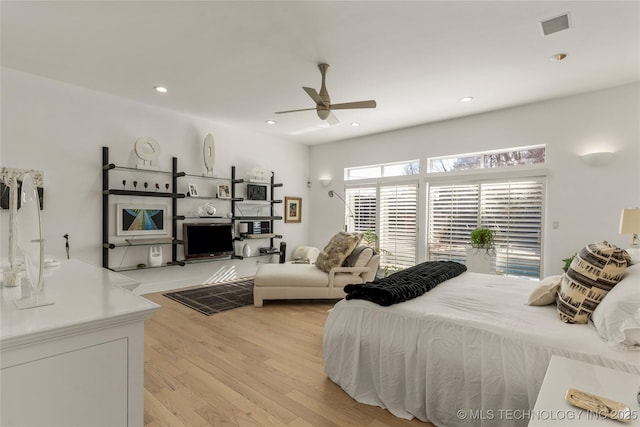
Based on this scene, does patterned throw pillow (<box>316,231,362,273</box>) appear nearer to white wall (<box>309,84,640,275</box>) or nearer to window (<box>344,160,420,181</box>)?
window (<box>344,160,420,181</box>)

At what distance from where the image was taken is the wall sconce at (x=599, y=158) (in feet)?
12.4

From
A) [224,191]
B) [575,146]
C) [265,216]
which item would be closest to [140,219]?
[224,191]

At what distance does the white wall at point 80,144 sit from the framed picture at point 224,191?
0.27 m

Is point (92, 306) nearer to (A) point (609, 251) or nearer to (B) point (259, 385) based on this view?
(B) point (259, 385)

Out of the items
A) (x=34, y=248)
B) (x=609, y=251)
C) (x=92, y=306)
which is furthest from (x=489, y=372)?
Answer: (x=34, y=248)

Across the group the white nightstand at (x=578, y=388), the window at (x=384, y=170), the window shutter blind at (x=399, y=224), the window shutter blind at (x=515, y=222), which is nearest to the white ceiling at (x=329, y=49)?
the window shutter blind at (x=515, y=222)

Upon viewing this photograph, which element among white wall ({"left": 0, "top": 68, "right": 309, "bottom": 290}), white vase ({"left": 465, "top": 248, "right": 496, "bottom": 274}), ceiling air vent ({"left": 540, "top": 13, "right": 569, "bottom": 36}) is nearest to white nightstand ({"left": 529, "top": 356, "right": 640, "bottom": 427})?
ceiling air vent ({"left": 540, "top": 13, "right": 569, "bottom": 36})

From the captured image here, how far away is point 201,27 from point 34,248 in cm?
233

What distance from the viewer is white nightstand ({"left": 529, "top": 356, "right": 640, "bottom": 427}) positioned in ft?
2.83

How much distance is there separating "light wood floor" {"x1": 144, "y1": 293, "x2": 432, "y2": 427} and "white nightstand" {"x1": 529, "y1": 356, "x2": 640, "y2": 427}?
1005 mm

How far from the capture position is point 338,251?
428 centimetres

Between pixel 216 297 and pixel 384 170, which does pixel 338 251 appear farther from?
pixel 384 170

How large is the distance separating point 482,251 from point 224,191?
4.28 metres

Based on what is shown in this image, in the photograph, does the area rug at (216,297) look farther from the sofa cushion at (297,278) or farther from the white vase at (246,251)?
the white vase at (246,251)
